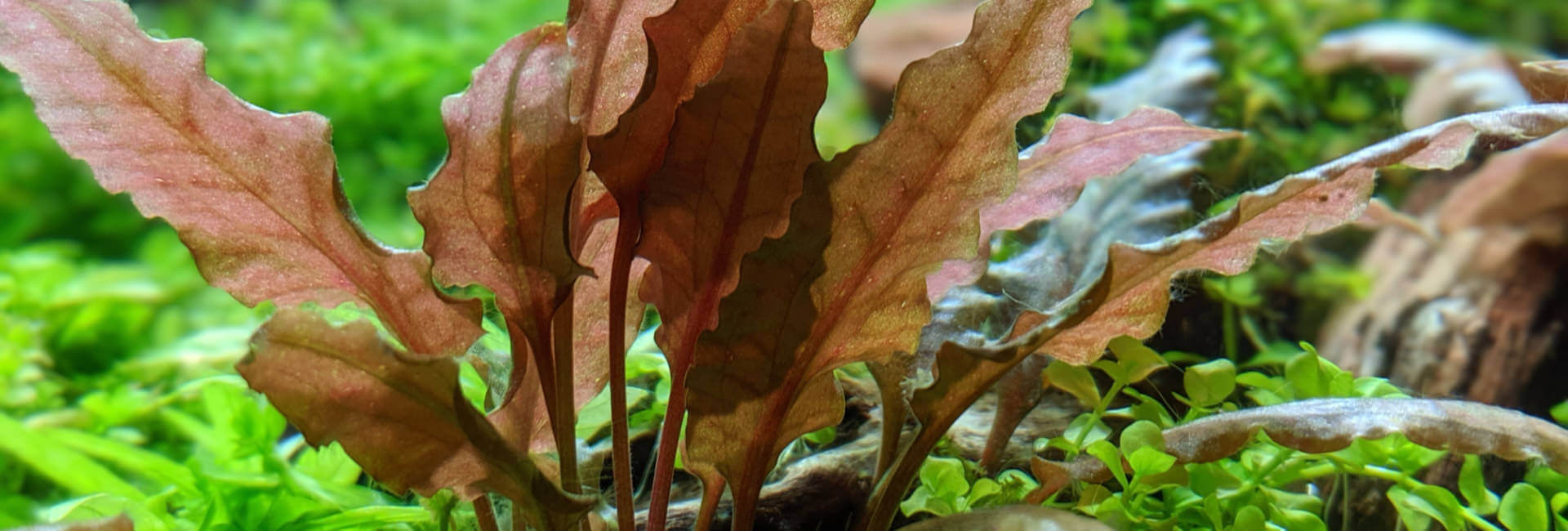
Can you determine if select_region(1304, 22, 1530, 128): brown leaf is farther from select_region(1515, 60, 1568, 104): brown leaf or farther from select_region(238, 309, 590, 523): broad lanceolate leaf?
select_region(238, 309, 590, 523): broad lanceolate leaf

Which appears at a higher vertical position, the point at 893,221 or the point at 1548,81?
the point at 893,221

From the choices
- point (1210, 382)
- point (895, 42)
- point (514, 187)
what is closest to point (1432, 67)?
point (895, 42)

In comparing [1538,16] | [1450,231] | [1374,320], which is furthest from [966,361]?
[1538,16]

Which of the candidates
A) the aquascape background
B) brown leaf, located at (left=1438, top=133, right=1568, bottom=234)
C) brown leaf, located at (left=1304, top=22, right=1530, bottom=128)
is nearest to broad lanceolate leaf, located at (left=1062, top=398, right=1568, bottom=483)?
the aquascape background

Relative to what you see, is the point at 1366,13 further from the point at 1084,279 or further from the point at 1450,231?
the point at 1084,279

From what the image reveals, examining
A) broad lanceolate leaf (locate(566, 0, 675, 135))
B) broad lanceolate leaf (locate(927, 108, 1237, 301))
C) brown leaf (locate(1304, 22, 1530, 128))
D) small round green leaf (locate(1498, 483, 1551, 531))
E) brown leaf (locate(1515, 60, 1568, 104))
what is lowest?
small round green leaf (locate(1498, 483, 1551, 531))

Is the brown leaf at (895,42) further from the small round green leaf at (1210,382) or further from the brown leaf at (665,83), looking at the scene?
the brown leaf at (665,83)

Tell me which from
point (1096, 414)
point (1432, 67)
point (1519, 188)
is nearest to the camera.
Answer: point (1096, 414)

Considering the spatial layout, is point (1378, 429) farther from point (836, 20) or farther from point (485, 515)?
point (485, 515)
